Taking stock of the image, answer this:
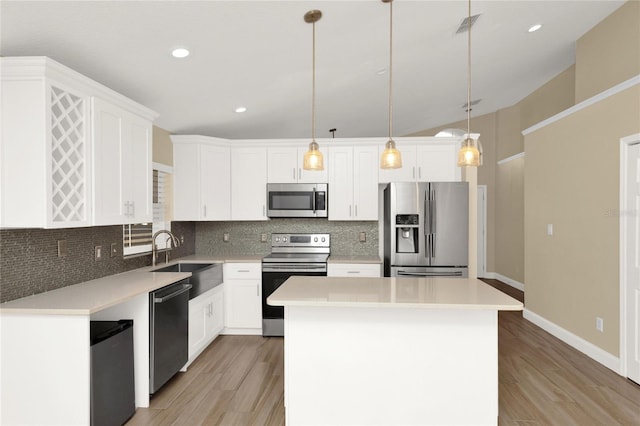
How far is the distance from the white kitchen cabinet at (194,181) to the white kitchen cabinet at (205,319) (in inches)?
39.4

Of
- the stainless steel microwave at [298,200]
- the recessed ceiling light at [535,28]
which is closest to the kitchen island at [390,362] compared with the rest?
the stainless steel microwave at [298,200]

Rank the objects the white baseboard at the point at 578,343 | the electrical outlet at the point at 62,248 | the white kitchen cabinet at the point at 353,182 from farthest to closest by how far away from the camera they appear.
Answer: the white kitchen cabinet at the point at 353,182, the white baseboard at the point at 578,343, the electrical outlet at the point at 62,248

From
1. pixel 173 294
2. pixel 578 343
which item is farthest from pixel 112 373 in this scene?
pixel 578 343

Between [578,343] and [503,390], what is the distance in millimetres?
1511

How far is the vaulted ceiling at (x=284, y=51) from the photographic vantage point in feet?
7.56

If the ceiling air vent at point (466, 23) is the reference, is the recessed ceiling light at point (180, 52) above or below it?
below

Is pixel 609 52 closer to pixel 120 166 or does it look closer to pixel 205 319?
pixel 120 166

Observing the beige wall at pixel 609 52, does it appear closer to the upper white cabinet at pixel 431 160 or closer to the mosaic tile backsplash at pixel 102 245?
the upper white cabinet at pixel 431 160

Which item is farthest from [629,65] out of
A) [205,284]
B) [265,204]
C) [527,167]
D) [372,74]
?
[205,284]

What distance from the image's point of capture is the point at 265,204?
469cm

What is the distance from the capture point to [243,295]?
172 inches

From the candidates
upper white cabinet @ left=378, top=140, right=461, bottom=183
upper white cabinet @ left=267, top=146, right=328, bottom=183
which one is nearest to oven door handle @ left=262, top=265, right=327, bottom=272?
upper white cabinet @ left=267, top=146, right=328, bottom=183

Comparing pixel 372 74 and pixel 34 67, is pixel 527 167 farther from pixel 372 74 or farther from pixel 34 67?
pixel 34 67

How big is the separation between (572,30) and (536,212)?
2.17 metres
